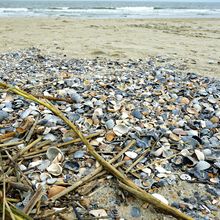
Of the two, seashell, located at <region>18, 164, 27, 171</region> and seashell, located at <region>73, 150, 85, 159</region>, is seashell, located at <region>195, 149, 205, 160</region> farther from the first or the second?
seashell, located at <region>18, 164, 27, 171</region>

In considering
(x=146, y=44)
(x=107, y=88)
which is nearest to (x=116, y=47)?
(x=146, y=44)

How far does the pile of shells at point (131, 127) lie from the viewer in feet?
6.59

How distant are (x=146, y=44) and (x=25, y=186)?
21.2ft

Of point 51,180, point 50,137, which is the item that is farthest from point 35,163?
point 50,137

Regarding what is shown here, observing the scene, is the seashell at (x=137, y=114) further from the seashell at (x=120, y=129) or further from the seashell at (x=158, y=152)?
the seashell at (x=158, y=152)

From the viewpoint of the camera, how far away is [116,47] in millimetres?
7074

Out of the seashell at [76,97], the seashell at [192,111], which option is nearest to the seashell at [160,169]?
the seashell at [192,111]

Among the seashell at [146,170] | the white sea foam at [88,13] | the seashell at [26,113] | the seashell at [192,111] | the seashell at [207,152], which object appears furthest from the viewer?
the white sea foam at [88,13]

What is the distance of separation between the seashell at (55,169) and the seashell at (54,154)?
0.05 meters

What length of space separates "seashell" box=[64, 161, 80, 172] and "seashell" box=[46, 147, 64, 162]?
0.18ft

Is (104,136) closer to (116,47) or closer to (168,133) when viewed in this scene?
(168,133)

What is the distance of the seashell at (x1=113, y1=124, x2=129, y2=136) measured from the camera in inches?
A: 97.7

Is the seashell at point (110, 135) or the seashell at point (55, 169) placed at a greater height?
the seashell at point (110, 135)

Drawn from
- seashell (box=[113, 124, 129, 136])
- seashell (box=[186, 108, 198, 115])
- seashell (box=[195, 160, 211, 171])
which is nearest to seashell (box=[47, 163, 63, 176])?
seashell (box=[113, 124, 129, 136])
